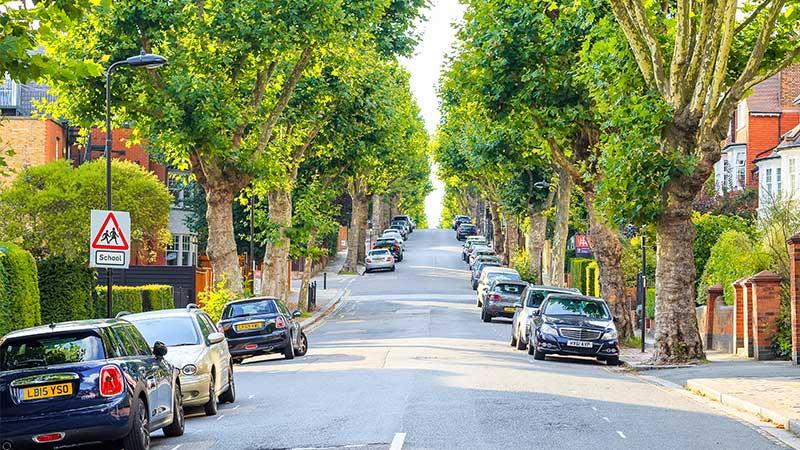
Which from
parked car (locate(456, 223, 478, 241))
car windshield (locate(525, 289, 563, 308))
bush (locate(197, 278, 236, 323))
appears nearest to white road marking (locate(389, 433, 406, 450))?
car windshield (locate(525, 289, 563, 308))

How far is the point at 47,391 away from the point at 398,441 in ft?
12.1

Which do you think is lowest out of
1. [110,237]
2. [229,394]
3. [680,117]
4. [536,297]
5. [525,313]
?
[229,394]

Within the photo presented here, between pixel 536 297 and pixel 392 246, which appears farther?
pixel 392 246

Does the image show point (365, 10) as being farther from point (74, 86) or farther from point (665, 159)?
point (665, 159)

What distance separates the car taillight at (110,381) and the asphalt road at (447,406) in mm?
1449

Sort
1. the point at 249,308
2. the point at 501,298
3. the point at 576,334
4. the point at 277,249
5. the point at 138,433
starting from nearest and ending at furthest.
Result: the point at 138,433 < the point at 576,334 < the point at 249,308 < the point at 501,298 < the point at 277,249

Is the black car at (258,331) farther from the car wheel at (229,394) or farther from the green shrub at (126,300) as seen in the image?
the car wheel at (229,394)

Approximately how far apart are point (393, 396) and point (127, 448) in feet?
21.1

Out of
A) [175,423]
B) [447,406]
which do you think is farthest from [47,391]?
[447,406]

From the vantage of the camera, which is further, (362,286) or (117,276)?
(362,286)

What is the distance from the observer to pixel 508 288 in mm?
47219

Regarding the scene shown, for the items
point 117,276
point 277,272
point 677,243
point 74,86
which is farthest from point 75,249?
point 677,243

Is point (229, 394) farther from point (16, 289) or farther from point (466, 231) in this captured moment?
point (466, 231)

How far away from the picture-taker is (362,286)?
70500 millimetres
